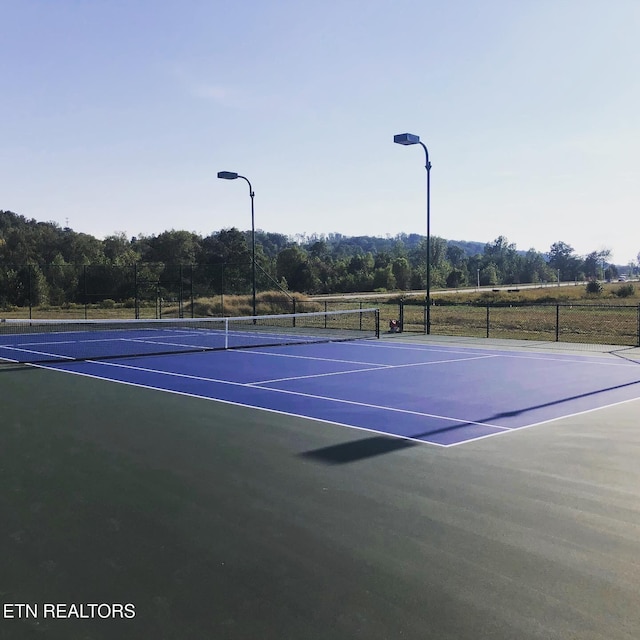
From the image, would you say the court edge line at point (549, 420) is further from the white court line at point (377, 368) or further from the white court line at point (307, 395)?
the white court line at point (377, 368)

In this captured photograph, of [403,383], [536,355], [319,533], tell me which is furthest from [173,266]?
[319,533]

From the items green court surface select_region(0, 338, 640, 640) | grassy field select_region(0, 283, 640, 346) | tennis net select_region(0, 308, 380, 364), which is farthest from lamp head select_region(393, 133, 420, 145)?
green court surface select_region(0, 338, 640, 640)

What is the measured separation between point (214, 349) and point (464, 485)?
1365cm

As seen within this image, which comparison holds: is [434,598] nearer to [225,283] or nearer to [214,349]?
[214,349]

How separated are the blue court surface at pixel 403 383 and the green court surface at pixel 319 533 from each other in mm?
1102

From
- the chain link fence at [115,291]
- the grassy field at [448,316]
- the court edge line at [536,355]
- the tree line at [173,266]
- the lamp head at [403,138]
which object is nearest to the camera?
the court edge line at [536,355]

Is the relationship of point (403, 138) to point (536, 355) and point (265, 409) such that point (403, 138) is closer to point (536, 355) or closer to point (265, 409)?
point (536, 355)

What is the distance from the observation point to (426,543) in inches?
176

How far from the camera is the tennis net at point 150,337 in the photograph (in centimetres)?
1795

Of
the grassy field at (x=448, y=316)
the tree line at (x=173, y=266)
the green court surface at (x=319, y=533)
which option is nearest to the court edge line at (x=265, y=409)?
the green court surface at (x=319, y=533)

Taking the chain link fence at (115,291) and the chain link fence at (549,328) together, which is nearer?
the chain link fence at (549,328)

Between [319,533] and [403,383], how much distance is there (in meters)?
7.63

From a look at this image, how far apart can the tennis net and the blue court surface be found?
1.13m

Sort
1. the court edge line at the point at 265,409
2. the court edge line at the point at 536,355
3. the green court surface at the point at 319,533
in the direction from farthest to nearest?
the court edge line at the point at 536,355, the court edge line at the point at 265,409, the green court surface at the point at 319,533
